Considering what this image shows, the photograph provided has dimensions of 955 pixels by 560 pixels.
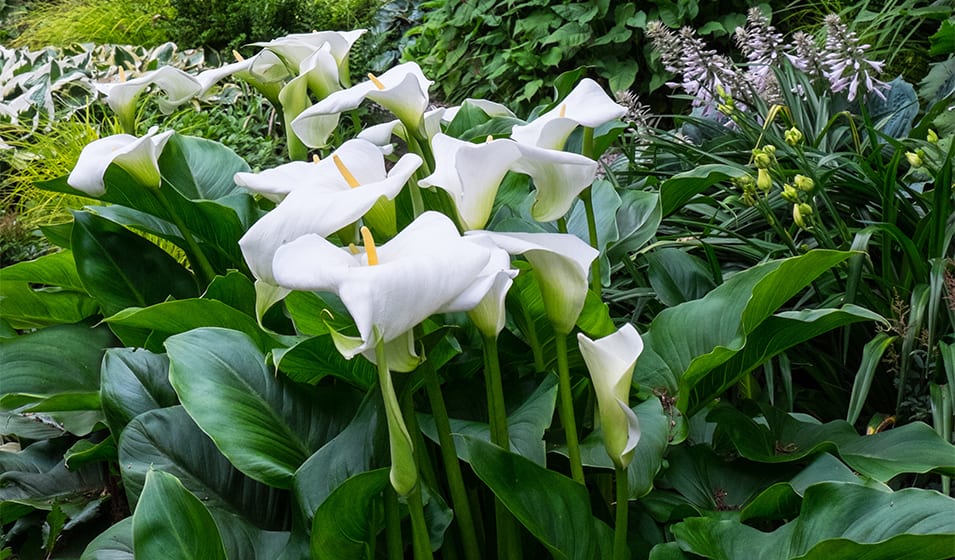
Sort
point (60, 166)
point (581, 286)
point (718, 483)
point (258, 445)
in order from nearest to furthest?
point (581, 286) → point (258, 445) → point (718, 483) → point (60, 166)

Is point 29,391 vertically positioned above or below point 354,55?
above

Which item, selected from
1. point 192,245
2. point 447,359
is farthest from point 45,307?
point 447,359

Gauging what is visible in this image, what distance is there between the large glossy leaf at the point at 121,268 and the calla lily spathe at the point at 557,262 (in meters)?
0.73

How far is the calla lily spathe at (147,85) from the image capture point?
1204mm

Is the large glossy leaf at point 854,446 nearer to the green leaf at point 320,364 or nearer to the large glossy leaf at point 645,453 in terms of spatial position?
the large glossy leaf at point 645,453

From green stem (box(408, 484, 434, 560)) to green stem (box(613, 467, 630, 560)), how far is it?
187mm

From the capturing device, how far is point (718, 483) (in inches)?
40.4

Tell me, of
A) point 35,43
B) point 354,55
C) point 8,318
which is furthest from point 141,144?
point 35,43

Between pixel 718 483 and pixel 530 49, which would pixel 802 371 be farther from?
pixel 530 49

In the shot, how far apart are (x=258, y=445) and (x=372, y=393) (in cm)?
13

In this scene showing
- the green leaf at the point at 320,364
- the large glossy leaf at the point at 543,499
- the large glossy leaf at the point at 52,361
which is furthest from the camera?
the large glossy leaf at the point at 52,361

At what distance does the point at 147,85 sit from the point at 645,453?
0.87 m

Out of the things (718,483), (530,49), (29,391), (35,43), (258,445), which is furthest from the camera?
(35,43)

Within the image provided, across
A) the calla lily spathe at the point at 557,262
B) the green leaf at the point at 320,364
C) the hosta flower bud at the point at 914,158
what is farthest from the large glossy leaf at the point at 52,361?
the hosta flower bud at the point at 914,158
